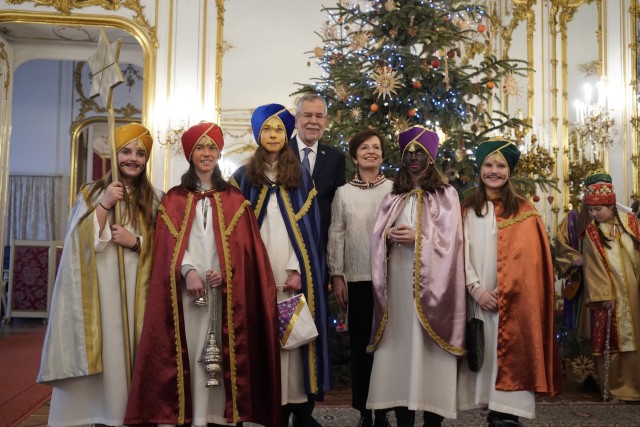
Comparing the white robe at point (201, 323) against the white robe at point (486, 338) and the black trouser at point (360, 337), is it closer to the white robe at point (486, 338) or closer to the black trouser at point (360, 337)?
the black trouser at point (360, 337)

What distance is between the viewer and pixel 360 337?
13.1 feet

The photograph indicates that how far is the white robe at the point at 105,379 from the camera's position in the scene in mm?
3459

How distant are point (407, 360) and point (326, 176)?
1.25 meters

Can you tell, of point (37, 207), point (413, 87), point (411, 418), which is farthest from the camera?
point (37, 207)

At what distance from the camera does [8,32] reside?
10164 millimetres

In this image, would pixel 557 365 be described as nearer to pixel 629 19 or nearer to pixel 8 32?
pixel 629 19

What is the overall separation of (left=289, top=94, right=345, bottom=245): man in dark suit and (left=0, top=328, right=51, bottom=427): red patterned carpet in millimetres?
2637

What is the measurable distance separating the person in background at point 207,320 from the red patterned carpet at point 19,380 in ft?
5.95

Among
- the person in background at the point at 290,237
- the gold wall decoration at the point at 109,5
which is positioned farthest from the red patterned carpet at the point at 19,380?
the gold wall decoration at the point at 109,5

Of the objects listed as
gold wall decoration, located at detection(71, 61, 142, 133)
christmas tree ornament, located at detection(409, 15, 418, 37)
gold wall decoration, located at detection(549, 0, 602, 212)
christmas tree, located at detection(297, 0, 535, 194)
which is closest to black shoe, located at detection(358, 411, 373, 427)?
Answer: christmas tree, located at detection(297, 0, 535, 194)

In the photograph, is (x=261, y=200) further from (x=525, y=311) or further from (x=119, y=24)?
(x=119, y=24)

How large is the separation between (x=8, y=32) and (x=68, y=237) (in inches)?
315

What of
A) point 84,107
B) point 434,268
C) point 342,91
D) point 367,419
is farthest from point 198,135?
point 84,107

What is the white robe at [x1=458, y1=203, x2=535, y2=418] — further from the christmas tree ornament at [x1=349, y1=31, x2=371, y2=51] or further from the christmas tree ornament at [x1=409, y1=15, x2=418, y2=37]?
the christmas tree ornament at [x1=349, y1=31, x2=371, y2=51]
